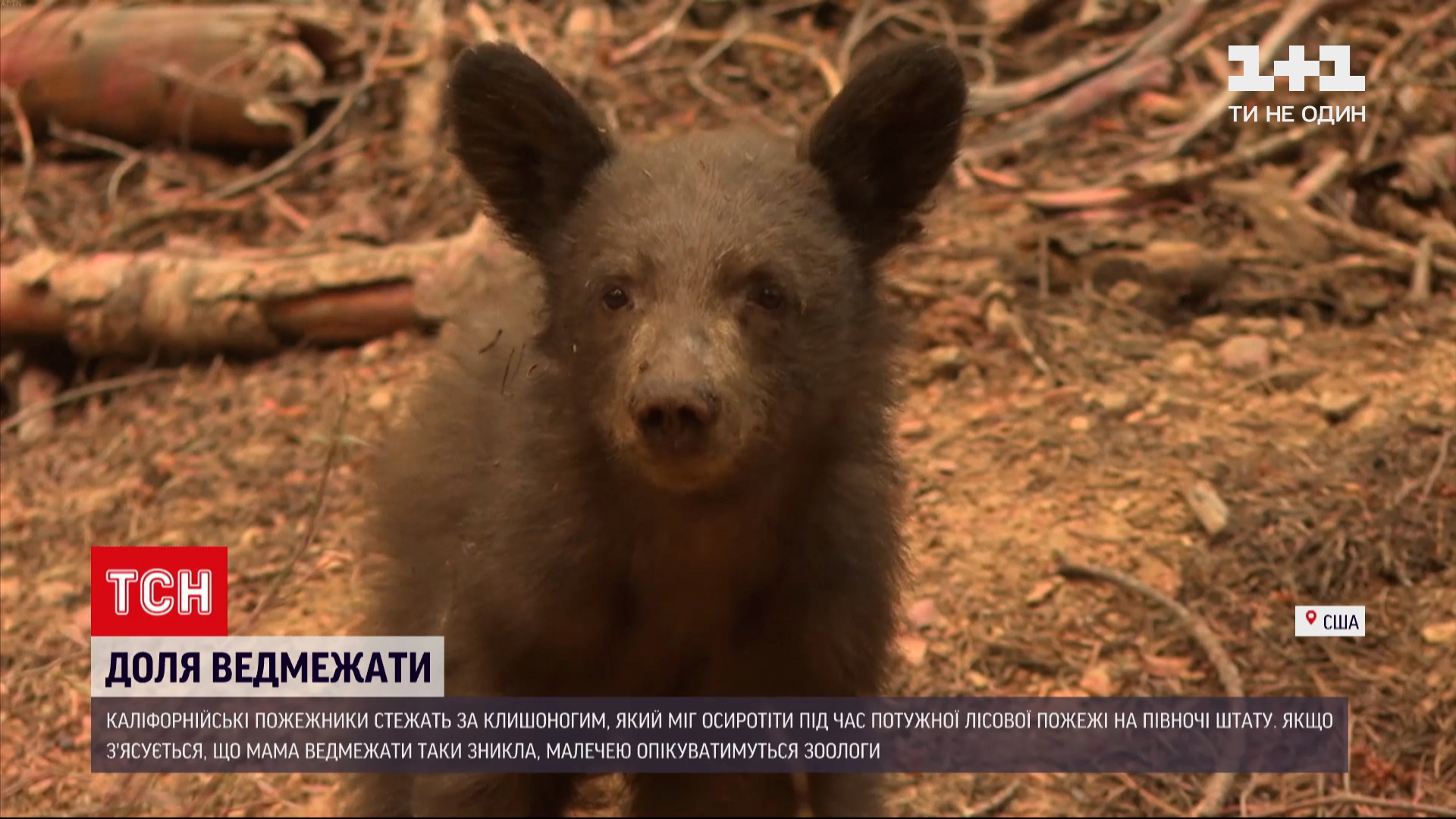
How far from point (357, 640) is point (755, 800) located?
125 centimetres

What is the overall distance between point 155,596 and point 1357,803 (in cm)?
338

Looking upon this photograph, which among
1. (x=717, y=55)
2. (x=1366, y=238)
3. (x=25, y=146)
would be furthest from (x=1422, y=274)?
(x=25, y=146)

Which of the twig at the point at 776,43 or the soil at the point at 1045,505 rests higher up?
the twig at the point at 776,43

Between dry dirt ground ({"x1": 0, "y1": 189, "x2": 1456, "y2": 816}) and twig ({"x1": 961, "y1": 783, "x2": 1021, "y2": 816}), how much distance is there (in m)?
0.02

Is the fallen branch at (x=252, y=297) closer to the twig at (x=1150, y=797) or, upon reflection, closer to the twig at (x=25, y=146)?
the twig at (x=25, y=146)

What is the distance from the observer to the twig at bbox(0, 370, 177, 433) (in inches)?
239

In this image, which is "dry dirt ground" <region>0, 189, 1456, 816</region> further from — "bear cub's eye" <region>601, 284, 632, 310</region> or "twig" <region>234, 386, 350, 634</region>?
"bear cub's eye" <region>601, 284, 632, 310</region>

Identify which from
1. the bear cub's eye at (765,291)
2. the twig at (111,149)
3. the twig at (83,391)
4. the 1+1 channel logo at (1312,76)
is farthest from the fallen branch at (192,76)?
the bear cub's eye at (765,291)

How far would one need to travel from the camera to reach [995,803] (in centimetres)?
470

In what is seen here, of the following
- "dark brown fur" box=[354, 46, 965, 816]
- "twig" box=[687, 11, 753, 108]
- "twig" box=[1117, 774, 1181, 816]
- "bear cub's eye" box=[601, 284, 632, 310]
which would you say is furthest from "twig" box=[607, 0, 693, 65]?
"twig" box=[1117, 774, 1181, 816]

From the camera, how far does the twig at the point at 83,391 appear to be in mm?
6062

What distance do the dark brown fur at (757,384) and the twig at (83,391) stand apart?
2714 millimetres

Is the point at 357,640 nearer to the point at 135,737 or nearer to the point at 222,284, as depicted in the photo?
the point at 135,737

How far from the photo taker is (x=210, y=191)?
7648 millimetres
